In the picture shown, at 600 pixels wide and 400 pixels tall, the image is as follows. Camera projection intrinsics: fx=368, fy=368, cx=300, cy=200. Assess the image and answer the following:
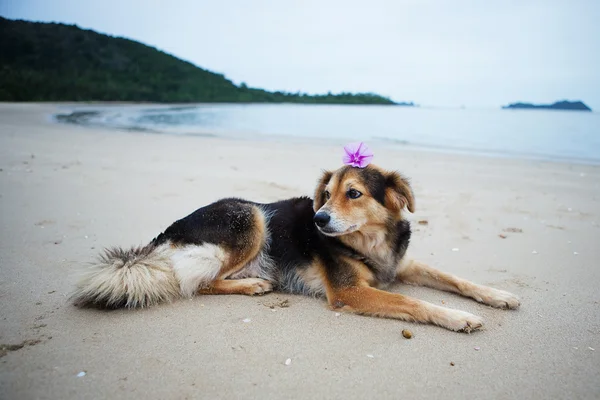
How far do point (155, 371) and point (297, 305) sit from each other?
1255 mm

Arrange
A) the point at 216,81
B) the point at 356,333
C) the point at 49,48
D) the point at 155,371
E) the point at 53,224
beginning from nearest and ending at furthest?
the point at 155,371, the point at 356,333, the point at 53,224, the point at 49,48, the point at 216,81

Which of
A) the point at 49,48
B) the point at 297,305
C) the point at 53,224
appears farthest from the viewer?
the point at 49,48

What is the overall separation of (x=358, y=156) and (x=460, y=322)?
5.17ft

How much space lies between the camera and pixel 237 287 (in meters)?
3.22

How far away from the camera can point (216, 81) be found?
92125mm

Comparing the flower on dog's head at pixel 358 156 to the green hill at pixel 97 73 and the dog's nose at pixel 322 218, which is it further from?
the green hill at pixel 97 73

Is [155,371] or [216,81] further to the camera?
[216,81]

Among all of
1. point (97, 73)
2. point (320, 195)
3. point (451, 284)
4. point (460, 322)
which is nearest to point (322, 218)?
point (320, 195)

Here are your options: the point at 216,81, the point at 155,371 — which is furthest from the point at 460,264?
the point at 216,81

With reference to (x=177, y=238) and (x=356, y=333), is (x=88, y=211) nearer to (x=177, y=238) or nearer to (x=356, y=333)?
(x=177, y=238)

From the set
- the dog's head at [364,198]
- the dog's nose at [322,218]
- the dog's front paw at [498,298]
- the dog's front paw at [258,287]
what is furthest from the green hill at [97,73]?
the dog's front paw at [498,298]

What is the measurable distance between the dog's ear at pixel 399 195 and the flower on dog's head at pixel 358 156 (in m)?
0.28

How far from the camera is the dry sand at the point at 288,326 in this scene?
2.05 m

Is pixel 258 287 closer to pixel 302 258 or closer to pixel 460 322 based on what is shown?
pixel 302 258
